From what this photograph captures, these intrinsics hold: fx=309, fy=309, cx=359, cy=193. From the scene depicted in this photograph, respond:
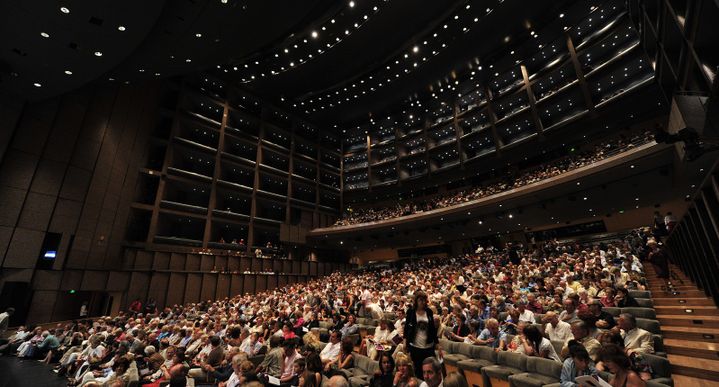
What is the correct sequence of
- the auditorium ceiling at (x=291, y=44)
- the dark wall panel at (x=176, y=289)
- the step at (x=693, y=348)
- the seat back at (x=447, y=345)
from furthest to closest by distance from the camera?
the dark wall panel at (x=176, y=289)
the auditorium ceiling at (x=291, y=44)
the seat back at (x=447, y=345)
the step at (x=693, y=348)

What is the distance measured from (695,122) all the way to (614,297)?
5999mm

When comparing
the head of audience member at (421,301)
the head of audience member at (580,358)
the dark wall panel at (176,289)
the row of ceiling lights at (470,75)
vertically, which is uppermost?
the row of ceiling lights at (470,75)

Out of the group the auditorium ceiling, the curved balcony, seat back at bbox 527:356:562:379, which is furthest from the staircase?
the auditorium ceiling

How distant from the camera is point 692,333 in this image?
4602mm

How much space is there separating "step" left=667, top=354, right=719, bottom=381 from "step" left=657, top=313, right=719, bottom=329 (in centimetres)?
127

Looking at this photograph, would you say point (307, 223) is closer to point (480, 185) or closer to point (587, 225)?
point (480, 185)

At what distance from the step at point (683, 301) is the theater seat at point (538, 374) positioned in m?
4.25

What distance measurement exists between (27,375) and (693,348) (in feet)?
39.0

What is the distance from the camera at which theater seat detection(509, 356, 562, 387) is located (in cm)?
352

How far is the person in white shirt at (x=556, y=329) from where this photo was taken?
14.3ft

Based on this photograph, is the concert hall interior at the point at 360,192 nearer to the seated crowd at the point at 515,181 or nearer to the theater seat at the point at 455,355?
the theater seat at the point at 455,355

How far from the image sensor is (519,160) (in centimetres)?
2036

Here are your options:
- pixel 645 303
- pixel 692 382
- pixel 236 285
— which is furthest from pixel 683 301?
pixel 236 285

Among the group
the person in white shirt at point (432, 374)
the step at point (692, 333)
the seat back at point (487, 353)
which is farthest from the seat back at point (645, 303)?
the person in white shirt at point (432, 374)
